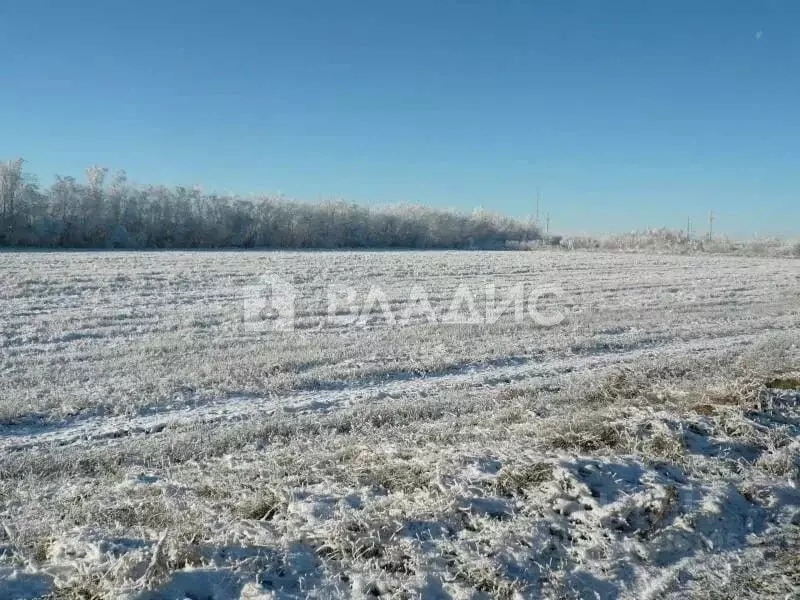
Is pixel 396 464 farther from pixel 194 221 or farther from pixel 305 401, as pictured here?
pixel 194 221

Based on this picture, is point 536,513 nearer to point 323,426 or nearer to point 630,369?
point 323,426

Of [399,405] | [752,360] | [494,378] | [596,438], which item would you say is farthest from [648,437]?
[752,360]

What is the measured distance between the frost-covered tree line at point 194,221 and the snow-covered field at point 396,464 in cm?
4866

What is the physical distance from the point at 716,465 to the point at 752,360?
596cm

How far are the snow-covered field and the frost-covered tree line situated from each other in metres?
48.7

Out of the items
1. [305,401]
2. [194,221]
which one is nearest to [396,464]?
[305,401]

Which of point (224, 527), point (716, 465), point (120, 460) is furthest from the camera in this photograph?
point (120, 460)

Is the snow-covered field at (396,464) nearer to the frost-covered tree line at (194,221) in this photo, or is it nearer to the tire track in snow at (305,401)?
the tire track in snow at (305,401)

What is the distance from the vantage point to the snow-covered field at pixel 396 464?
337cm

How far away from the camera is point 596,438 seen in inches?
204

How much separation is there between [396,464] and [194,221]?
206ft

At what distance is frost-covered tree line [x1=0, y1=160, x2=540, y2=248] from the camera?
173 feet

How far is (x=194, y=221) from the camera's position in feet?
203

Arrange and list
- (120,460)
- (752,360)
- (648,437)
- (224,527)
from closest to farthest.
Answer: (224,527)
(648,437)
(120,460)
(752,360)
